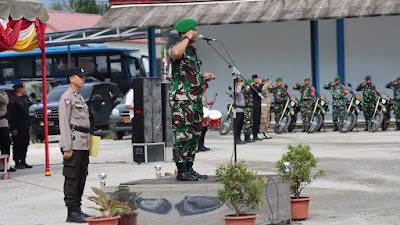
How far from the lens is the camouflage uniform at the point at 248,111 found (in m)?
22.0

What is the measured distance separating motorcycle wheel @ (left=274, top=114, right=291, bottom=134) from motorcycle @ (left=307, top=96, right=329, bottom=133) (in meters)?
0.64

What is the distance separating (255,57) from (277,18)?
425cm

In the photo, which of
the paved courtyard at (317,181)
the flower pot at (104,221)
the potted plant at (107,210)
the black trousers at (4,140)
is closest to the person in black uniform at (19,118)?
the black trousers at (4,140)

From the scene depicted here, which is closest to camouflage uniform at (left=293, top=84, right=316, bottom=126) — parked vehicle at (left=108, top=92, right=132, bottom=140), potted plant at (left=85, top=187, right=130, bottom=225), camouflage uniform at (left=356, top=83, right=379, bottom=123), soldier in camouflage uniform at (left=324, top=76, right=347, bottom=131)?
soldier in camouflage uniform at (left=324, top=76, right=347, bottom=131)

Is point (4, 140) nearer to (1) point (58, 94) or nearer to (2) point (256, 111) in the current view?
(2) point (256, 111)

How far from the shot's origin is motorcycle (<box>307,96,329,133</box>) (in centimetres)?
2570

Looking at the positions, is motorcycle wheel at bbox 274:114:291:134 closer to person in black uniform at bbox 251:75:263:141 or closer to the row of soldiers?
the row of soldiers

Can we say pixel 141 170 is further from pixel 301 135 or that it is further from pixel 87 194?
pixel 301 135

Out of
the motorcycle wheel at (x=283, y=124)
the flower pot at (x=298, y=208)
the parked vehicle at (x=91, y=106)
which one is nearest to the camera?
the flower pot at (x=298, y=208)

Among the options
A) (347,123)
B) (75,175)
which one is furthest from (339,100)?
(75,175)

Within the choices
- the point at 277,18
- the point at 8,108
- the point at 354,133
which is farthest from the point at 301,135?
the point at 8,108

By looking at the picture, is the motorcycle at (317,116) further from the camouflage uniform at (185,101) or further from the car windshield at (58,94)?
the camouflage uniform at (185,101)

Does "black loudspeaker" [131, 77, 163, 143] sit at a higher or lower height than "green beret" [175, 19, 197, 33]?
lower

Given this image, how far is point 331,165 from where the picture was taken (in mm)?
15180
